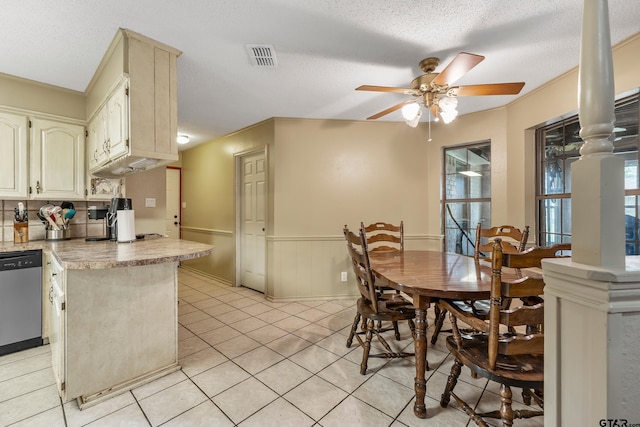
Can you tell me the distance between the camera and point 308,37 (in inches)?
78.0

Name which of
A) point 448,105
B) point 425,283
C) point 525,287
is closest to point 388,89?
point 448,105

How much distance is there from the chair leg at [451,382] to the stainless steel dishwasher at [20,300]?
310 centimetres

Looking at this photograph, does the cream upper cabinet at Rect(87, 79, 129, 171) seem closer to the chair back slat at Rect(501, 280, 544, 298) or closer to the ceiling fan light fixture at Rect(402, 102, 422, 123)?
the ceiling fan light fixture at Rect(402, 102, 422, 123)

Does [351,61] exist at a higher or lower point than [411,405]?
higher

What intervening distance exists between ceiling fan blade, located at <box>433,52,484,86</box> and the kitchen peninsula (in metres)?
1.96

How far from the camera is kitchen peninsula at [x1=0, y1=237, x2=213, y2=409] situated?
1.65 m

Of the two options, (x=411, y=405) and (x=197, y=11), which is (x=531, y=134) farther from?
(x=197, y=11)

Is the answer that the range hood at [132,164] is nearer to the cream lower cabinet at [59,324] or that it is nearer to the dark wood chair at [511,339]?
the cream lower cabinet at [59,324]

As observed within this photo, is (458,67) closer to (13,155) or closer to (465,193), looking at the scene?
(465,193)

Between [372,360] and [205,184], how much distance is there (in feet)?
13.0

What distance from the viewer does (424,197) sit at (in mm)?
3859

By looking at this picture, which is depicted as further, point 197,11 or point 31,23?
point 31,23

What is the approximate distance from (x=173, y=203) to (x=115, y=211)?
3210mm

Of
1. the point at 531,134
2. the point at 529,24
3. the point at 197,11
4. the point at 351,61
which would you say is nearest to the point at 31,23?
the point at 197,11
